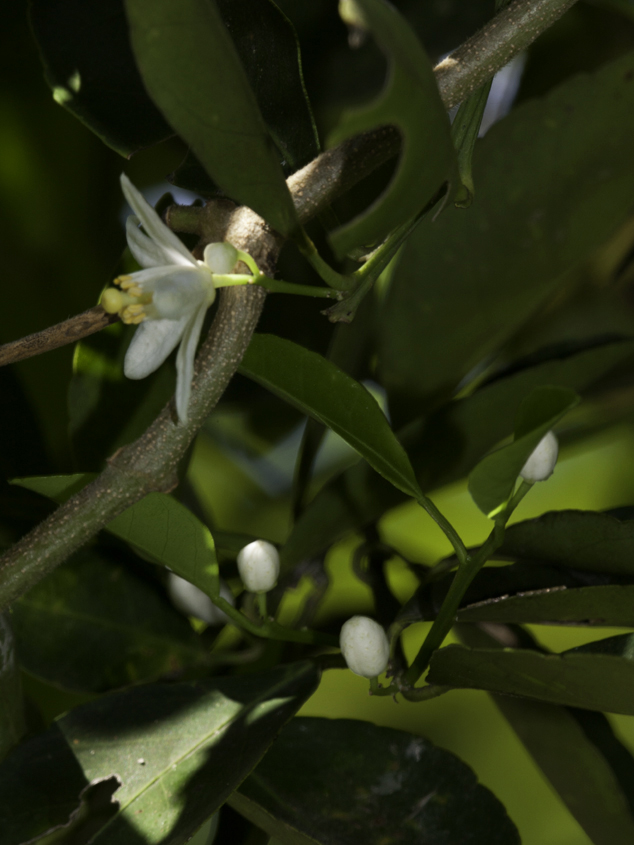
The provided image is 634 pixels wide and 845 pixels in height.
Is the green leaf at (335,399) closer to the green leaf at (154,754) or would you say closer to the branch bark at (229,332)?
the branch bark at (229,332)

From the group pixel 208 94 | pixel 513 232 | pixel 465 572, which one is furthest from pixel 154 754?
pixel 513 232

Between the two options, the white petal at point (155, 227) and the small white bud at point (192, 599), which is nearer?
the white petal at point (155, 227)

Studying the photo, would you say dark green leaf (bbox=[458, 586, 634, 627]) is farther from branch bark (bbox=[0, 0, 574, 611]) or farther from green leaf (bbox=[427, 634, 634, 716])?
branch bark (bbox=[0, 0, 574, 611])

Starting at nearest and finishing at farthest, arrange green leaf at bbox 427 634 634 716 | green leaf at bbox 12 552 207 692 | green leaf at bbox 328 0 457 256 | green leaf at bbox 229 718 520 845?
green leaf at bbox 328 0 457 256 < green leaf at bbox 427 634 634 716 < green leaf at bbox 229 718 520 845 < green leaf at bbox 12 552 207 692

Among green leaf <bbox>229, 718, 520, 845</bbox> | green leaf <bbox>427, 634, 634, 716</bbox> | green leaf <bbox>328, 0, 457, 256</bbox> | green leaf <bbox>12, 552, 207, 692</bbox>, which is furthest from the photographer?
green leaf <bbox>12, 552, 207, 692</bbox>

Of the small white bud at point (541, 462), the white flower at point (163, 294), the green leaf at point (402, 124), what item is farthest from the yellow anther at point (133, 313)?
the small white bud at point (541, 462)

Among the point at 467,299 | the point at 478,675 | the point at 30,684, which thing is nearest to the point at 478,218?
the point at 467,299

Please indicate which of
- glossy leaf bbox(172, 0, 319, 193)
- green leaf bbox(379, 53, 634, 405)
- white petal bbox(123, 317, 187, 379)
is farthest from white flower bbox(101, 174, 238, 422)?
green leaf bbox(379, 53, 634, 405)

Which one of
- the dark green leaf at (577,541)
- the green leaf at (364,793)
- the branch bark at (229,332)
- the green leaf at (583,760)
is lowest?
the green leaf at (583,760)
